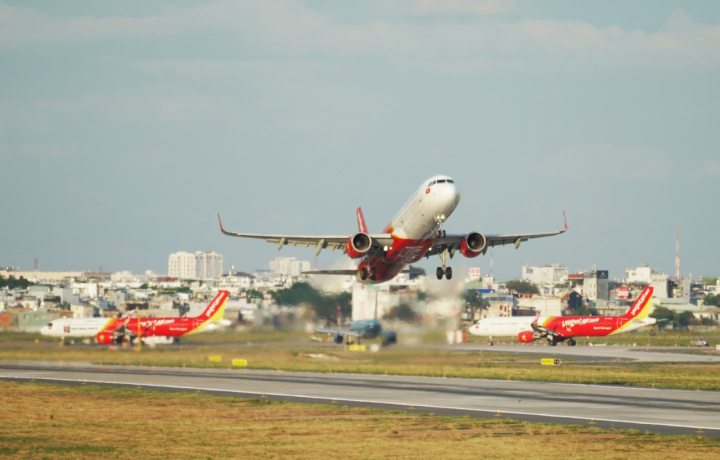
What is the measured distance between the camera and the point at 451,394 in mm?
51500

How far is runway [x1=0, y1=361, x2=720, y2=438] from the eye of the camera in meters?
40.8

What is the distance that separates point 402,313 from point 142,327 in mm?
41226

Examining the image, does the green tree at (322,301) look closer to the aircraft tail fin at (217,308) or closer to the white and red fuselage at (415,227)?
the white and red fuselage at (415,227)

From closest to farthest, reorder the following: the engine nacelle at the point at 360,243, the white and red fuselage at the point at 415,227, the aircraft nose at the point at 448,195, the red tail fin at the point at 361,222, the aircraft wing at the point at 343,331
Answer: the aircraft nose at the point at 448,195, the white and red fuselage at the point at 415,227, the engine nacelle at the point at 360,243, the red tail fin at the point at 361,222, the aircraft wing at the point at 343,331

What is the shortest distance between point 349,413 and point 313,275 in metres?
27.7

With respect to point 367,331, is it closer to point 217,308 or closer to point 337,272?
point 337,272

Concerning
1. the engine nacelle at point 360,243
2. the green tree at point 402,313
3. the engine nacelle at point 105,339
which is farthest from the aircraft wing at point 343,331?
the engine nacelle at point 105,339

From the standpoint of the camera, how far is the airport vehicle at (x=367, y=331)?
72.7 metres

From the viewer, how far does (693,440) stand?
3378 cm

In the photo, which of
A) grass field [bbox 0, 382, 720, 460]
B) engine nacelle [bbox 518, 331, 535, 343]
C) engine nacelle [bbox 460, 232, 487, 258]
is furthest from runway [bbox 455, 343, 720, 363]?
grass field [bbox 0, 382, 720, 460]

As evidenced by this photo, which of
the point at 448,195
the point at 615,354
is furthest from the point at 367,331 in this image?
the point at 615,354

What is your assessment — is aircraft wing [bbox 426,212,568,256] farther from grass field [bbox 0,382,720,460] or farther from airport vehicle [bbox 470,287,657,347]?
airport vehicle [bbox 470,287,657,347]

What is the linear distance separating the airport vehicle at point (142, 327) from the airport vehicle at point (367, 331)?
1857 cm

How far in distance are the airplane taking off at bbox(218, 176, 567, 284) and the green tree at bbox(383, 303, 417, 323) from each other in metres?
13.7
